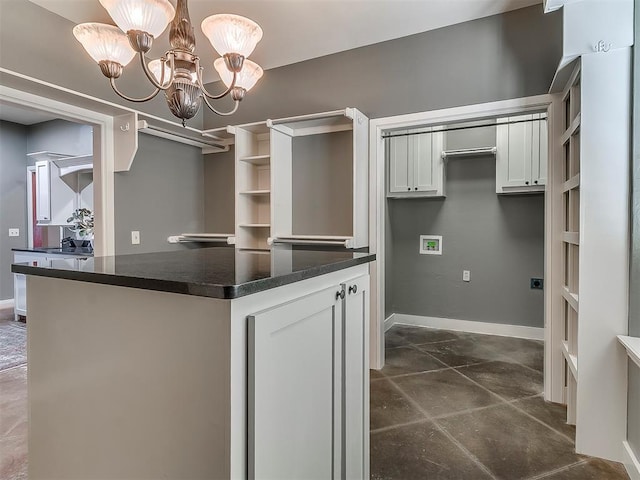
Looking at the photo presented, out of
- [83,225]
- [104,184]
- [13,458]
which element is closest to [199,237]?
[104,184]

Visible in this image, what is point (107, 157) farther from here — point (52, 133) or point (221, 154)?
point (52, 133)

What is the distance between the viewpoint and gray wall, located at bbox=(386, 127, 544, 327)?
3797 millimetres

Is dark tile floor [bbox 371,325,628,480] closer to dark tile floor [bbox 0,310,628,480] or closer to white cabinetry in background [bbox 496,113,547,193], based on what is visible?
dark tile floor [bbox 0,310,628,480]

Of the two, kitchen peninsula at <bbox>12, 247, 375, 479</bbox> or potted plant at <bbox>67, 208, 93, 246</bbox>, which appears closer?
kitchen peninsula at <bbox>12, 247, 375, 479</bbox>

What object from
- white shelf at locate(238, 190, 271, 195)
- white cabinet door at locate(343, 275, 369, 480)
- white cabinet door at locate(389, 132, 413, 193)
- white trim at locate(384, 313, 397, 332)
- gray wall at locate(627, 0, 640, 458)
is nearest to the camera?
white cabinet door at locate(343, 275, 369, 480)

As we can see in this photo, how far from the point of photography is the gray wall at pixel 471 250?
3.80m

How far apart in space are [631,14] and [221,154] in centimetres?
318

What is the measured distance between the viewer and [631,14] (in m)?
1.70

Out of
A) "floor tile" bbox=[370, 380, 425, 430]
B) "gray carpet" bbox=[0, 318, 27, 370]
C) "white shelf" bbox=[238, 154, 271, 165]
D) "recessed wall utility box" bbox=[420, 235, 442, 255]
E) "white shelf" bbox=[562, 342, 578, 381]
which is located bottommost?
"floor tile" bbox=[370, 380, 425, 430]

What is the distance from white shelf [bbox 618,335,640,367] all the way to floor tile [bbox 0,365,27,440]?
9.95 ft

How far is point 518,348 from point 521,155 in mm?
1836

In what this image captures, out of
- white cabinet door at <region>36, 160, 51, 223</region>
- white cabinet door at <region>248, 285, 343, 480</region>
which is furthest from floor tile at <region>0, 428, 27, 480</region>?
white cabinet door at <region>36, 160, 51, 223</region>

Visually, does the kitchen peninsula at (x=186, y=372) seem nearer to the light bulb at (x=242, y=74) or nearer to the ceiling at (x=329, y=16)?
the light bulb at (x=242, y=74)

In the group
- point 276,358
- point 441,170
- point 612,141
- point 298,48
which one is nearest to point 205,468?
point 276,358
